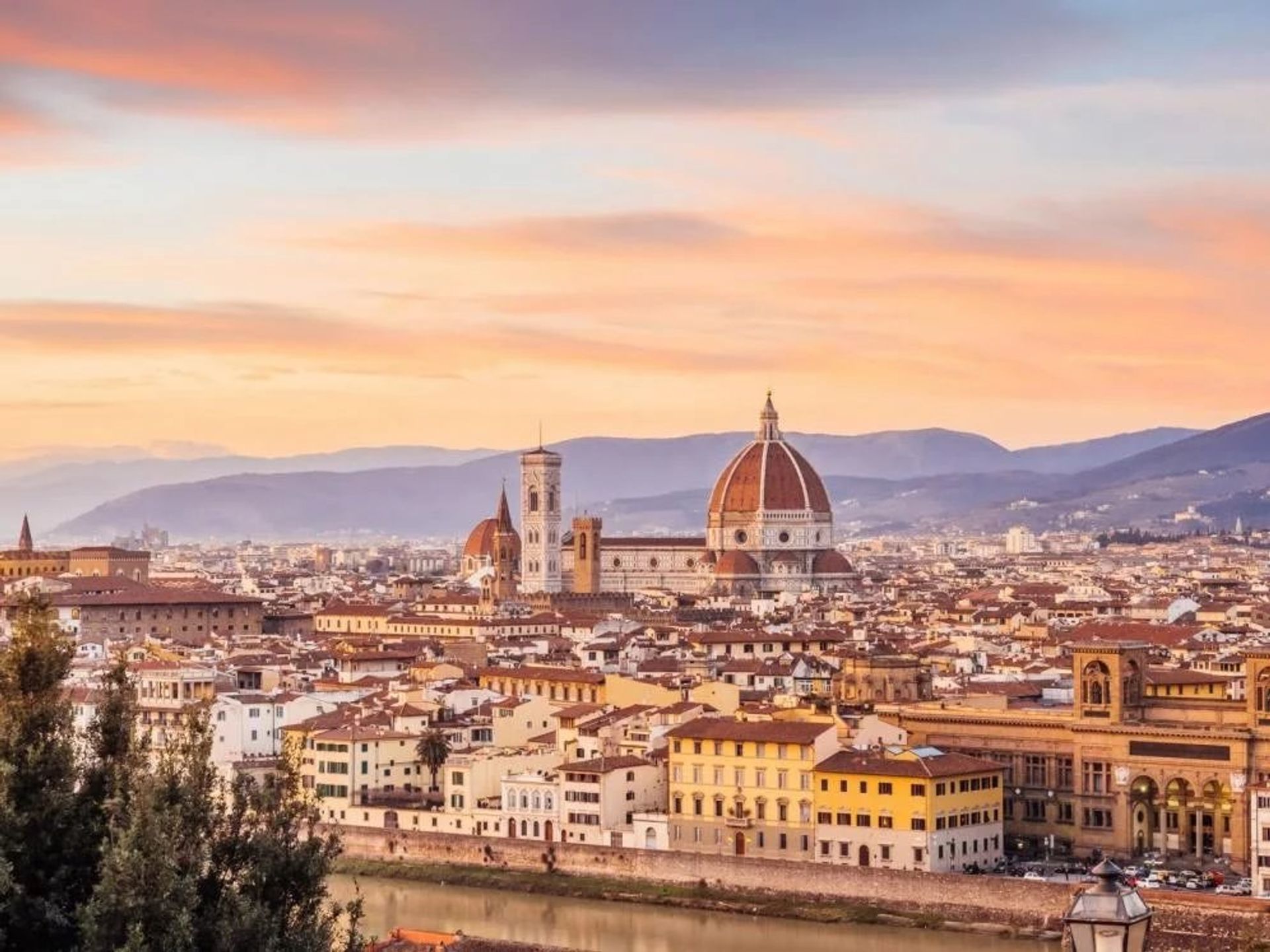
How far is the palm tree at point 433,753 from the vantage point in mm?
40562

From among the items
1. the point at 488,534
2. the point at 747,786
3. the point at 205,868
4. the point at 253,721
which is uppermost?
the point at 488,534

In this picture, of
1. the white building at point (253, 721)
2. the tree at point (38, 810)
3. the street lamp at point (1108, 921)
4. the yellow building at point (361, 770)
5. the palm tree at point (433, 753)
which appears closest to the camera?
the street lamp at point (1108, 921)

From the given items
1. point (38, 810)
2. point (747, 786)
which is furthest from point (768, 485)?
point (38, 810)

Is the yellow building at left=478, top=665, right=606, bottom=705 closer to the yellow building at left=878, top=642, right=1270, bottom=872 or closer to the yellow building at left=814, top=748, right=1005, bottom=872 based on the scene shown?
the yellow building at left=878, top=642, right=1270, bottom=872

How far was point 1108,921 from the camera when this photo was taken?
9.10 metres

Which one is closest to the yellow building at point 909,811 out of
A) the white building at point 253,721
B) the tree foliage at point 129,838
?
the white building at point 253,721

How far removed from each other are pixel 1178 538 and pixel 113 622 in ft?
463

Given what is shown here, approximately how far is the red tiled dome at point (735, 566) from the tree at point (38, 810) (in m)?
85.6

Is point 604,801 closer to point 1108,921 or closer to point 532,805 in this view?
point 532,805

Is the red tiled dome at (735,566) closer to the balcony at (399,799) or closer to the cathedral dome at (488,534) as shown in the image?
the cathedral dome at (488,534)

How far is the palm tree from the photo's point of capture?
40562 mm

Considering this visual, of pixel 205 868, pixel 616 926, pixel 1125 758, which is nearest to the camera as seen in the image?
pixel 205 868

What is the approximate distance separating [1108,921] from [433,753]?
32.0 metres

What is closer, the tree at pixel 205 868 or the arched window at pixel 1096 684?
the tree at pixel 205 868
